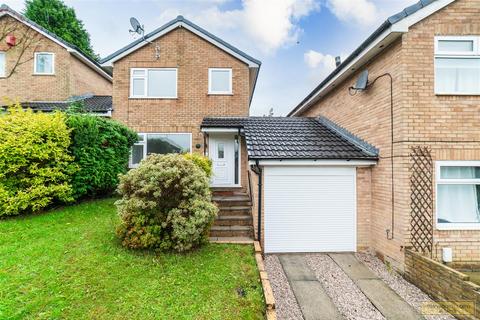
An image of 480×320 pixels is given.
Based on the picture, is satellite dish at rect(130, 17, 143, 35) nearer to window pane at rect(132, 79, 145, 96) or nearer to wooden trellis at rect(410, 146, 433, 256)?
window pane at rect(132, 79, 145, 96)

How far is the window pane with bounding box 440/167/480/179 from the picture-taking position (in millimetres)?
6012

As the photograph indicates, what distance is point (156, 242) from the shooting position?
563cm

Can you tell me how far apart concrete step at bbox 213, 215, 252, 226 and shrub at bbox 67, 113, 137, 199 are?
15.6 feet

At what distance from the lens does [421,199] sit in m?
5.88

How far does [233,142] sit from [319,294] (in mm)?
7865

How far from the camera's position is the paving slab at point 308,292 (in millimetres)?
4434

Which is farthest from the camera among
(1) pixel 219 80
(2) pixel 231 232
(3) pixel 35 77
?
(3) pixel 35 77

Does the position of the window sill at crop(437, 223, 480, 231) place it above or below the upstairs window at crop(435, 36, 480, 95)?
below

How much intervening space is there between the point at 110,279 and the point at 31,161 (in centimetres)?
530

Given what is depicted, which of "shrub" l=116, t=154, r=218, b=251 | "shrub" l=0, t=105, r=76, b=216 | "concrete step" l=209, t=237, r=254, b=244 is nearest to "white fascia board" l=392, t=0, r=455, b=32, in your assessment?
"shrub" l=116, t=154, r=218, b=251

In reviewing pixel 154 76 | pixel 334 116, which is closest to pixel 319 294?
pixel 334 116

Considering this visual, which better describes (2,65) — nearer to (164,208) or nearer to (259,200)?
(164,208)

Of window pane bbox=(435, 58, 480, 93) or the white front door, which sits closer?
window pane bbox=(435, 58, 480, 93)

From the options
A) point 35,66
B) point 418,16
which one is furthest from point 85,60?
point 418,16
